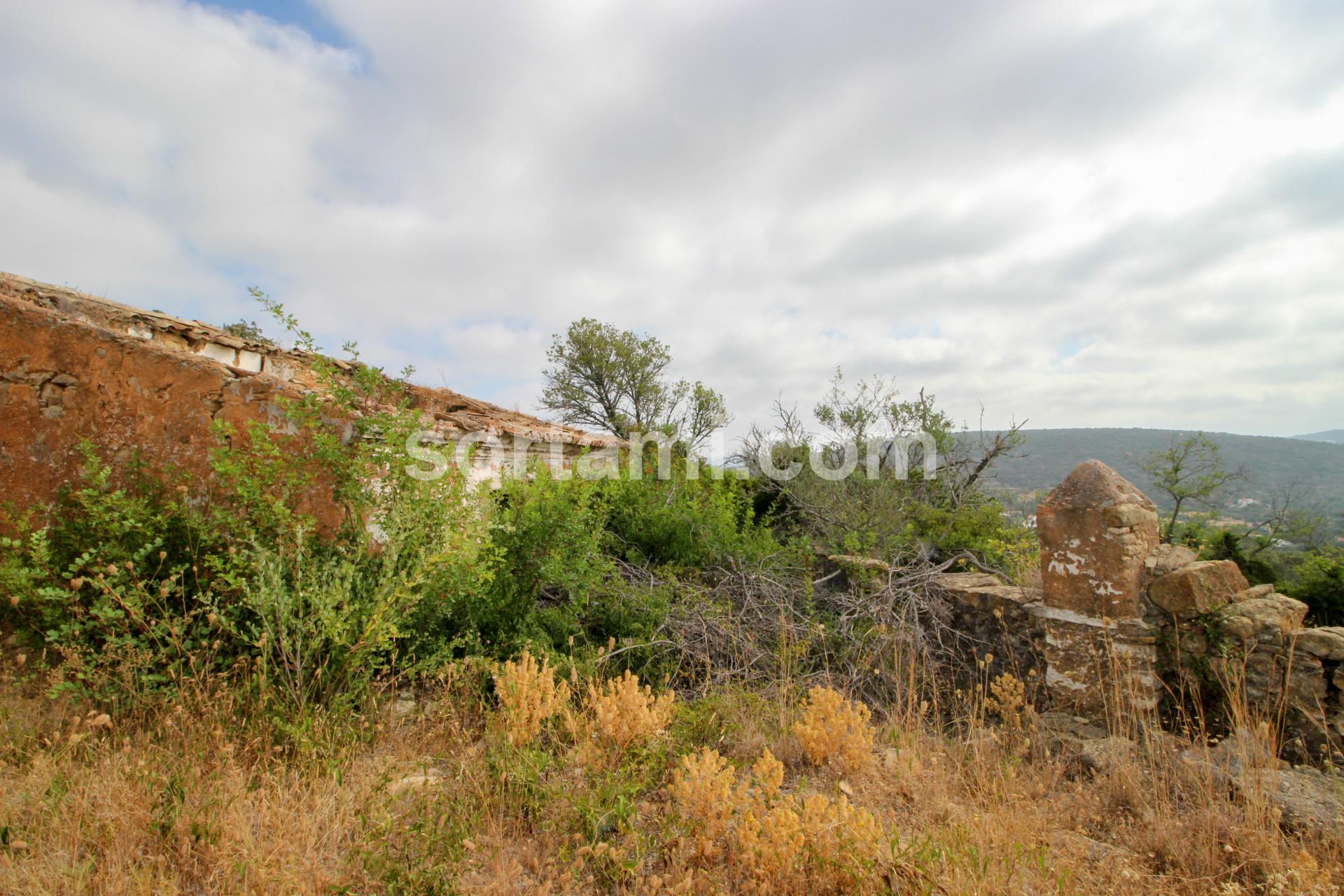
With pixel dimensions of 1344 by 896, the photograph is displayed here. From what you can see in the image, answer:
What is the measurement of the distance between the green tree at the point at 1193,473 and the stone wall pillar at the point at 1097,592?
5.90m

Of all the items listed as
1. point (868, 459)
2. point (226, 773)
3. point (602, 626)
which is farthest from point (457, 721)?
point (868, 459)

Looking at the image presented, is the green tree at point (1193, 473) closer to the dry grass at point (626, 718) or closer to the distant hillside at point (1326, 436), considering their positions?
the dry grass at point (626, 718)

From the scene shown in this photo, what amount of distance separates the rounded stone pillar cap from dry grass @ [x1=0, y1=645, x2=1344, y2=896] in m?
1.48

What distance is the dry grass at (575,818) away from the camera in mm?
2182

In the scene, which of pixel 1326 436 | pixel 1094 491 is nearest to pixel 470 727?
pixel 1094 491

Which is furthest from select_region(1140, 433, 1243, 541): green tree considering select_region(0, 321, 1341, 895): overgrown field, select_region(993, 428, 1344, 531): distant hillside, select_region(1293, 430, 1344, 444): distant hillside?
select_region(1293, 430, 1344, 444): distant hillside

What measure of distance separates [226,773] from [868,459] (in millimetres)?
8620

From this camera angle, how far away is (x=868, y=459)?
9422mm

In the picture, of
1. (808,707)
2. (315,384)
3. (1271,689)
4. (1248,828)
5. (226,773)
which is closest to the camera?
(1248,828)

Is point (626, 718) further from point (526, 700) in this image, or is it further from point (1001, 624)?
point (1001, 624)

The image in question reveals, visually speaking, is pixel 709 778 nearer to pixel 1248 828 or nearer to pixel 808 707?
pixel 808 707

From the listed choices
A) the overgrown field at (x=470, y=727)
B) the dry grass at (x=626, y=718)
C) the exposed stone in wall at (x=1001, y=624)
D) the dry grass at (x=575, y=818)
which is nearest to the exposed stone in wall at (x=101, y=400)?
the overgrown field at (x=470, y=727)

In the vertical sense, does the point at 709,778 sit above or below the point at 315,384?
below

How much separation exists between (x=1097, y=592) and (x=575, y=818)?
366cm
